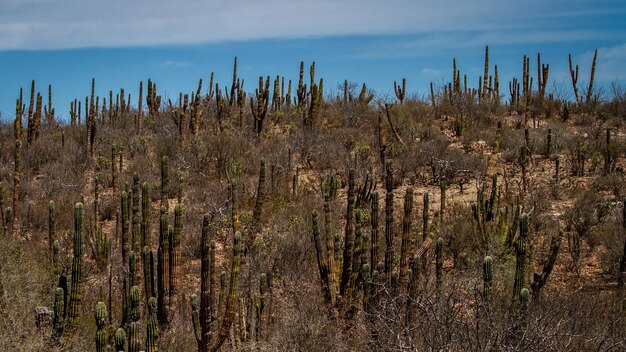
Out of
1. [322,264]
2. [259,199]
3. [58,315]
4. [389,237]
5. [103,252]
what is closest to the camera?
[58,315]

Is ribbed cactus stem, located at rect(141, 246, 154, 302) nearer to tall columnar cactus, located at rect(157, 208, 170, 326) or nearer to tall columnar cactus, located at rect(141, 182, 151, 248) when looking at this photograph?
tall columnar cactus, located at rect(157, 208, 170, 326)

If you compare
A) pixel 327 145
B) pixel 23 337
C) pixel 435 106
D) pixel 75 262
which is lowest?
pixel 23 337

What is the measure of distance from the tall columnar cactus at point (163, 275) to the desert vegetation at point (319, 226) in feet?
0.09

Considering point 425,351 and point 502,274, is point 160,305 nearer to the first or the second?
point 425,351

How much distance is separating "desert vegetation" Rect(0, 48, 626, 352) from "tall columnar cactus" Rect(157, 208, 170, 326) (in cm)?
3

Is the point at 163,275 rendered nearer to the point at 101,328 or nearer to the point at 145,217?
the point at 145,217

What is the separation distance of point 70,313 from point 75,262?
570 millimetres

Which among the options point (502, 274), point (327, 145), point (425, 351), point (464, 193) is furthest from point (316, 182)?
point (425, 351)

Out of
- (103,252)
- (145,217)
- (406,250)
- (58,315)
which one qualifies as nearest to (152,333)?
(58,315)

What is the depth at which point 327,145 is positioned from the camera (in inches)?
656

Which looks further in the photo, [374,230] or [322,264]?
[374,230]

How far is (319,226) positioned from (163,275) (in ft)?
12.7

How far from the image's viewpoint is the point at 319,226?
11.3 meters

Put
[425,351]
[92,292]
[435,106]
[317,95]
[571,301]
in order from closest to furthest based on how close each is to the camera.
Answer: [425,351], [571,301], [92,292], [317,95], [435,106]
